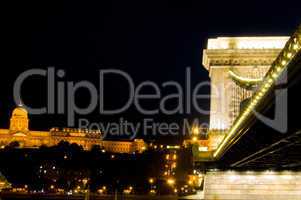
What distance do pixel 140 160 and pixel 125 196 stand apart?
25.1 meters

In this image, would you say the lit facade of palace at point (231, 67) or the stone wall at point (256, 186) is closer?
the stone wall at point (256, 186)

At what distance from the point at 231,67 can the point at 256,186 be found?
1052 centimetres

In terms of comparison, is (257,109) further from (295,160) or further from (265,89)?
(295,160)

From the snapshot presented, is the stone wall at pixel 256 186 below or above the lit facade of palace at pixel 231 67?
below

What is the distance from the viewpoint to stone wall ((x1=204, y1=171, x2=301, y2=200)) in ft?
130

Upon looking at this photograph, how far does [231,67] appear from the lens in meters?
47.0

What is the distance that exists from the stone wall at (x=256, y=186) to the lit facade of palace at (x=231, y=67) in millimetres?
5630

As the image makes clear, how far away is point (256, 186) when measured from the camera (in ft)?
131

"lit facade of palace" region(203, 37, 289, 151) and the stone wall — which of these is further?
"lit facade of palace" region(203, 37, 289, 151)

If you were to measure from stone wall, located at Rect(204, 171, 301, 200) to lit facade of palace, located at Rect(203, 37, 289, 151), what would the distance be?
5.63m

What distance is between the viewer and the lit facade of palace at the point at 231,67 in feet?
151

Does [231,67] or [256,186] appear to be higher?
[231,67]

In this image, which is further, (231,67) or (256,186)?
(231,67)

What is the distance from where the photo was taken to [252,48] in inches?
1844
